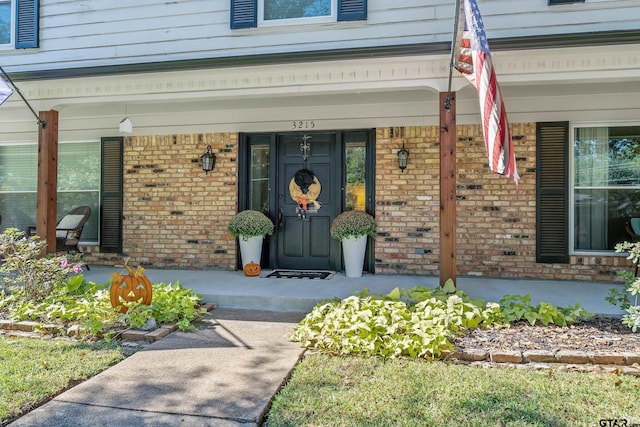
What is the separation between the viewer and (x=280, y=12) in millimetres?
5781

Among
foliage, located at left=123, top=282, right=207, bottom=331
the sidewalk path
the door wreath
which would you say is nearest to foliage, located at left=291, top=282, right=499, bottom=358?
the sidewalk path

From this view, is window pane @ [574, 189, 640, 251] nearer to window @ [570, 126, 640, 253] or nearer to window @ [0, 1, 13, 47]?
window @ [570, 126, 640, 253]

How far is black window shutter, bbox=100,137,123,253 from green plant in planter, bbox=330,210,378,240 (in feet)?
11.4

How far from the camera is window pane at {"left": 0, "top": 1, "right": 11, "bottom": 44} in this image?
6.57 metres

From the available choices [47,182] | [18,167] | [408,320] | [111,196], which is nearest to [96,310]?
[47,182]

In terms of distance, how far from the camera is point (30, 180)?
722 cm

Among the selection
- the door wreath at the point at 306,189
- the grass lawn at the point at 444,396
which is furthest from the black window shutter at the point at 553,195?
the grass lawn at the point at 444,396

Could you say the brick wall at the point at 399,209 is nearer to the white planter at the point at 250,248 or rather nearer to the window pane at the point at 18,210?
the white planter at the point at 250,248

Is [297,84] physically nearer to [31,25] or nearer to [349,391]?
[349,391]

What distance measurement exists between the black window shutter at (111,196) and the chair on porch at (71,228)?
1.04 feet

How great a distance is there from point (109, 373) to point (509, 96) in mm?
5449

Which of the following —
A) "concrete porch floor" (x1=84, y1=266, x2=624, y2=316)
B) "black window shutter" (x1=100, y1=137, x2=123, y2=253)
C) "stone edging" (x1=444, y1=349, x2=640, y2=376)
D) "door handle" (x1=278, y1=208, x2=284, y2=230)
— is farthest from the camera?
"black window shutter" (x1=100, y1=137, x2=123, y2=253)

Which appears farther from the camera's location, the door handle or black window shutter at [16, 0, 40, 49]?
the door handle

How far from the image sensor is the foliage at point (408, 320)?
323 cm
